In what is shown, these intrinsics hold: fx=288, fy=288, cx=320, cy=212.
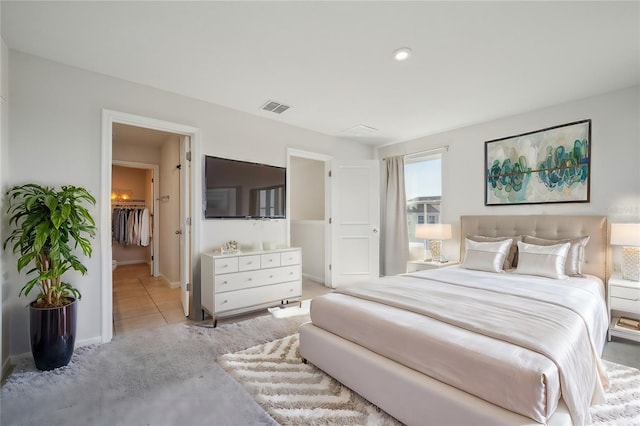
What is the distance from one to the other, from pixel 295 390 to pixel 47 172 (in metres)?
2.71

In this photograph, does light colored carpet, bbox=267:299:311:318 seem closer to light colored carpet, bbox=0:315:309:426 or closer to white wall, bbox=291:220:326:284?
light colored carpet, bbox=0:315:309:426

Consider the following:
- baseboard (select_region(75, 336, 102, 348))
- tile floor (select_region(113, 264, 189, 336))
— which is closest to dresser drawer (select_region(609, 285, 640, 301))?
tile floor (select_region(113, 264, 189, 336))

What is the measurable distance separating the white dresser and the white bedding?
126 centimetres

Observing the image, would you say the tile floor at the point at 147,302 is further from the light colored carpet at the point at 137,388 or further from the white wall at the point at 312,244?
the light colored carpet at the point at 137,388

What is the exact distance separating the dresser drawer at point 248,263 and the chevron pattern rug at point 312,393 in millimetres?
995

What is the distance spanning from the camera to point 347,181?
4742 mm

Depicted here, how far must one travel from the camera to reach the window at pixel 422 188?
4627mm

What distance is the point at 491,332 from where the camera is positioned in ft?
5.03

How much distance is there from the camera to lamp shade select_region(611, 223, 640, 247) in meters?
2.59

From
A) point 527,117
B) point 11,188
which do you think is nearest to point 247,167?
point 11,188

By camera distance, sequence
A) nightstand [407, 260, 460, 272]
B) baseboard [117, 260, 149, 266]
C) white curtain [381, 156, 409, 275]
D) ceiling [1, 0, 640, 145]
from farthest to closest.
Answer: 1. baseboard [117, 260, 149, 266]
2. white curtain [381, 156, 409, 275]
3. nightstand [407, 260, 460, 272]
4. ceiling [1, 0, 640, 145]

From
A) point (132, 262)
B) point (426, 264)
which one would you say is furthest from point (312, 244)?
point (132, 262)

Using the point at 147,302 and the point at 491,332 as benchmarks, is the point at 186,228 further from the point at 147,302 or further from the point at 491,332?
the point at 491,332

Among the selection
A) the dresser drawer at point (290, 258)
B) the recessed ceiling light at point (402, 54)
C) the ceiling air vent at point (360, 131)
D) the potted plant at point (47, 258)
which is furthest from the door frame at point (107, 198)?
the ceiling air vent at point (360, 131)
